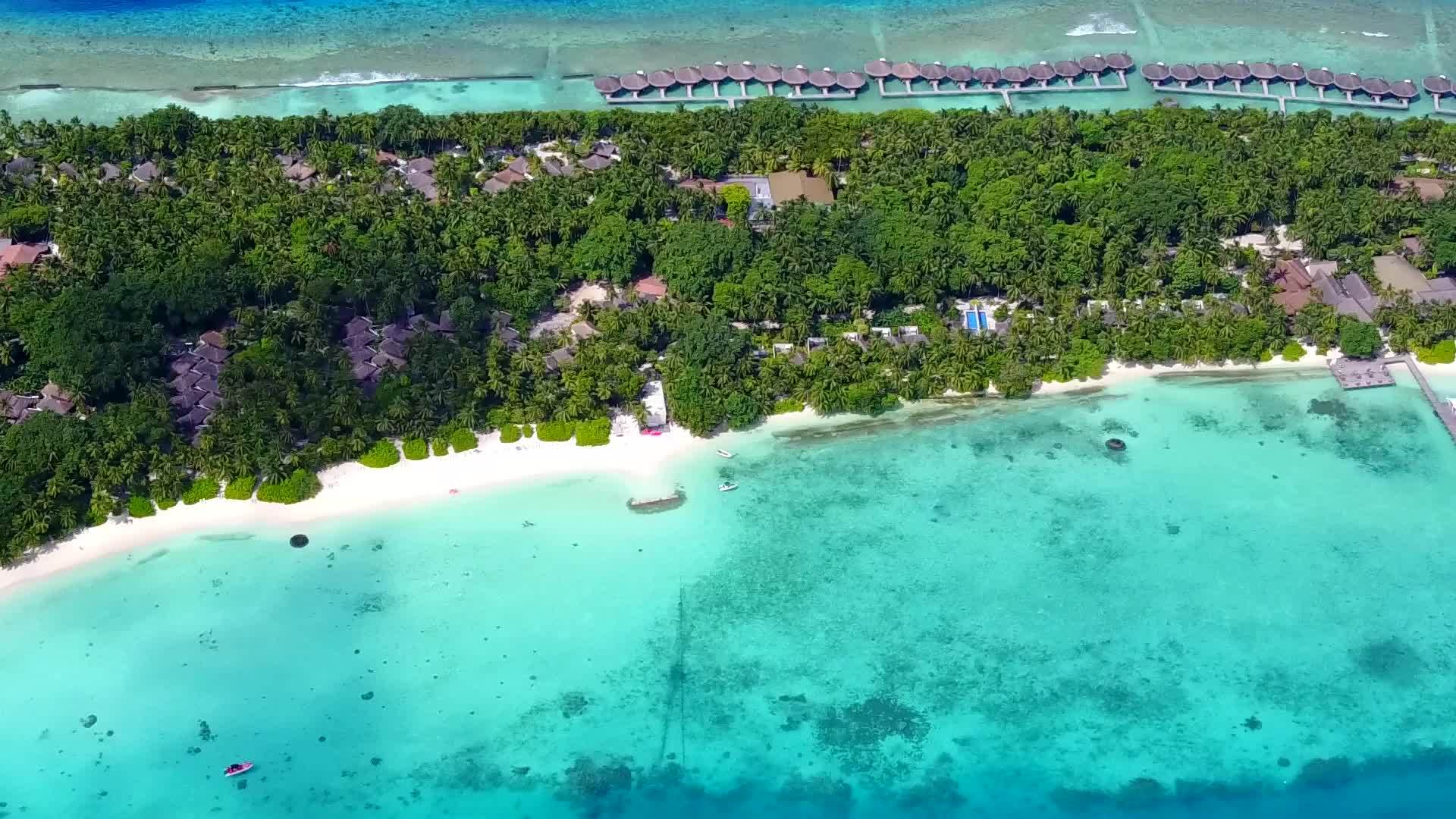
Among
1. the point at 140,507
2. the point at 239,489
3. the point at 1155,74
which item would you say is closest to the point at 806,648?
the point at 239,489

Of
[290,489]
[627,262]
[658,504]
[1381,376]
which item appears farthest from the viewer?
[627,262]

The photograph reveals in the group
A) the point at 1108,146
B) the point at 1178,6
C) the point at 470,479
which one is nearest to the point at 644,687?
the point at 470,479

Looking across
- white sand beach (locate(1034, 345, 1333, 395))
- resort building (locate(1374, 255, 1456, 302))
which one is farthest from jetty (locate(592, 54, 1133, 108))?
white sand beach (locate(1034, 345, 1333, 395))

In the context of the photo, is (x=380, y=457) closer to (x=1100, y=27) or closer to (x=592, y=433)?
(x=592, y=433)

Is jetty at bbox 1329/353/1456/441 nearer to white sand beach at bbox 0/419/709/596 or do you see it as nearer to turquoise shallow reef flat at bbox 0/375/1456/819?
turquoise shallow reef flat at bbox 0/375/1456/819

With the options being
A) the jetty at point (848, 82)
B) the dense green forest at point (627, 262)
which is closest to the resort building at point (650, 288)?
the dense green forest at point (627, 262)

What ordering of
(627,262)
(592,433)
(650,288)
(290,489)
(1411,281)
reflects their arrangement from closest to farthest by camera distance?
(290,489), (592,433), (627,262), (650,288), (1411,281)

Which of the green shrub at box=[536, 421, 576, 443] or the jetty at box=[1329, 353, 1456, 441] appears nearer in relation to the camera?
the green shrub at box=[536, 421, 576, 443]
